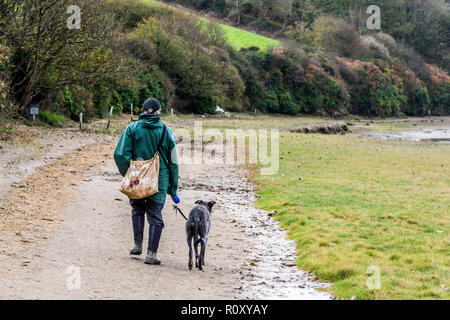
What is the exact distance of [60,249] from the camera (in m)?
9.04

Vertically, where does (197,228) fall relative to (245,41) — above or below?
below

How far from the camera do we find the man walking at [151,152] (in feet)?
27.7

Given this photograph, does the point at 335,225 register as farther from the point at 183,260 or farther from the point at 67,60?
the point at 67,60

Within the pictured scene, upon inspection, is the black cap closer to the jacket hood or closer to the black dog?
the jacket hood

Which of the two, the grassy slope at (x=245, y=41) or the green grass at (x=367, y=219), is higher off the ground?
the grassy slope at (x=245, y=41)

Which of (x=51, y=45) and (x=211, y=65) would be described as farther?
(x=211, y=65)

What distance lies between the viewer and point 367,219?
12984 mm

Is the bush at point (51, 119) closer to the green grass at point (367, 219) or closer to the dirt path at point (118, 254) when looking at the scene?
the green grass at point (367, 219)

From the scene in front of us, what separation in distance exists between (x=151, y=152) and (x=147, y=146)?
4.6 inches

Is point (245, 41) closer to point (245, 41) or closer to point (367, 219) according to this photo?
point (245, 41)

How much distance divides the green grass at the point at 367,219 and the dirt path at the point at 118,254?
0.58 metres

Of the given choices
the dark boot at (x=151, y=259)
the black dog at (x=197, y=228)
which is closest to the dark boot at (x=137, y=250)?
the dark boot at (x=151, y=259)

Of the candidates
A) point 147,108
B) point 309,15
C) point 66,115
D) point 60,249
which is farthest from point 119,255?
point 309,15

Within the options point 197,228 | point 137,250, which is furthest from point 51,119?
point 197,228
